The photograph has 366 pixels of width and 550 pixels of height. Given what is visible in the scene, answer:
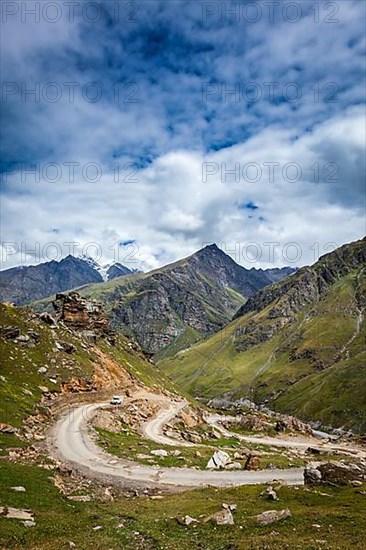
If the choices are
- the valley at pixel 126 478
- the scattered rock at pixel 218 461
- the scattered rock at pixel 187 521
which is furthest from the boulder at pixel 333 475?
the scattered rock at pixel 218 461

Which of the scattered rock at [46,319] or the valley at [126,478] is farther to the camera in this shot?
the scattered rock at [46,319]

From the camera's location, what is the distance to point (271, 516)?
1062 inches

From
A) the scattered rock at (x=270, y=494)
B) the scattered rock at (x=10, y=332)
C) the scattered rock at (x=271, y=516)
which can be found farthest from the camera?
the scattered rock at (x=10, y=332)

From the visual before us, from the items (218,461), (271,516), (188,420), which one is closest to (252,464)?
(218,461)

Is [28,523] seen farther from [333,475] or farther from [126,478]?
[333,475]

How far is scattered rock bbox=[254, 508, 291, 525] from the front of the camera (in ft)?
86.8

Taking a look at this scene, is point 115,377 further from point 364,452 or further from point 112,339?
point 364,452

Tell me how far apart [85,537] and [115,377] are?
9404 centimetres

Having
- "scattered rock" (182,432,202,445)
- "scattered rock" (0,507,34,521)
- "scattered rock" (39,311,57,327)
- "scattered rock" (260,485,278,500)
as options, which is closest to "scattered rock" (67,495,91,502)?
"scattered rock" (0,507,34,521)

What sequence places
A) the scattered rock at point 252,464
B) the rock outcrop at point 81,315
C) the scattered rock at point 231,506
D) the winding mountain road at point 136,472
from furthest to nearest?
the rock outcrop at point 81,315 → the scattered rock at point 252,464 → the winding mountain road at point 136,472 → the scattered rock at point 231,506

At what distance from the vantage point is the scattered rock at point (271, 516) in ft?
86.8

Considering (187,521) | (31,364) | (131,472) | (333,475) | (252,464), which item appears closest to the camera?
(187,521)

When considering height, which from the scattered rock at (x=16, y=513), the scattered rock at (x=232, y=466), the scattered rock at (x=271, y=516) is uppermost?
the scattered rock at (x=16, y=513)

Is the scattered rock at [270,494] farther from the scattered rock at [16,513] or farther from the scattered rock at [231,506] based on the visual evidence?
the scattered rock at [16,513]
